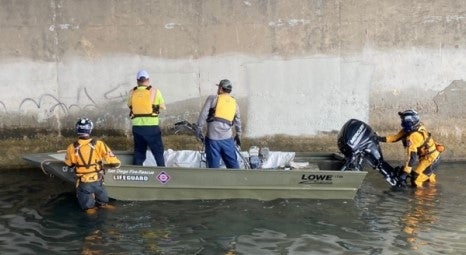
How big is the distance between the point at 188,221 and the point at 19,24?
5.66m

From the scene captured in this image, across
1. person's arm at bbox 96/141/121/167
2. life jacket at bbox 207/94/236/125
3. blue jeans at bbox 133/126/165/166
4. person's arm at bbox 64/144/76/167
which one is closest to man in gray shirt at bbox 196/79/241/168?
life jacket at bbox 207/94/236/125

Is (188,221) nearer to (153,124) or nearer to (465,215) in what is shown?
(153,124)

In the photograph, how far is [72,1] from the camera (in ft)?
36.1

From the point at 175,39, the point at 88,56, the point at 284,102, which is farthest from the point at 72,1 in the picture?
the point at 284,102

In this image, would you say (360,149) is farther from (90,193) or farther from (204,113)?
(90,193)

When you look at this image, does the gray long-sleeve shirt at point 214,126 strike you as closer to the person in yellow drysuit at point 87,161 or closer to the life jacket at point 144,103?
the life jacket at point 144,103

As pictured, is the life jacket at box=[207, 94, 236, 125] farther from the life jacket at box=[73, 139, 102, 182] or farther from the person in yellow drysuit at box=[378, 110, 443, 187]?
the person in yellow drysuit at box=[378, 110, 443, 187]

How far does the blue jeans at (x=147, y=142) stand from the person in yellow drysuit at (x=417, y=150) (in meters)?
3.68

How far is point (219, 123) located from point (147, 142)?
3.96 feet

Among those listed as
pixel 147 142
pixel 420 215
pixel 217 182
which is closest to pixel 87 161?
pixel 147 142

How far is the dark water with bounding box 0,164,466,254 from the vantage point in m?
6.87

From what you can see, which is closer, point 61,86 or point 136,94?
point 136,94

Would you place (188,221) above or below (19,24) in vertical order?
below

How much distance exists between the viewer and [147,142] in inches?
355
